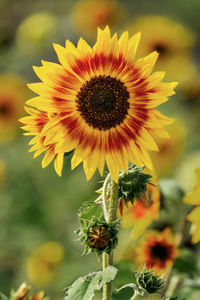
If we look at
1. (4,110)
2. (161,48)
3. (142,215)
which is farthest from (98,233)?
(161,48)

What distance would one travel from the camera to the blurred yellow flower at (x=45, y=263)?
350 cm

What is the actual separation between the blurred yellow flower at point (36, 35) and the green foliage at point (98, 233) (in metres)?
3.19

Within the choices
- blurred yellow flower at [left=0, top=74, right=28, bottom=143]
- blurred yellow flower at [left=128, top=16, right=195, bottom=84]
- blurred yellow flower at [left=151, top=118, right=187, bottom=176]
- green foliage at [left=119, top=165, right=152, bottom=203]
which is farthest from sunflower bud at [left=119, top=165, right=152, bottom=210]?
blurred yellow flower at [left=128, top=16, right=195, bottom=84]

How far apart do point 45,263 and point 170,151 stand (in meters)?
1.40

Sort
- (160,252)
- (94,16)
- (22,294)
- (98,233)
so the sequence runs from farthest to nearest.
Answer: (94,16)
(160,252)
(22,294)
(98,233)

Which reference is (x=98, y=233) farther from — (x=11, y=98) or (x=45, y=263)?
(x=11, y=98)

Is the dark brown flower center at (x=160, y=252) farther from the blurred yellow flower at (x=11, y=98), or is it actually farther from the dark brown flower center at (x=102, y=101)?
the blurred yellow flower at (x=11, y=98)

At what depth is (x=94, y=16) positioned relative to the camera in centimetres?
513

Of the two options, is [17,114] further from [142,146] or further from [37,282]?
[142,146]

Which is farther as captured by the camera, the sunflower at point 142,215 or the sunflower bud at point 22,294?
the sunflower at point 142,215

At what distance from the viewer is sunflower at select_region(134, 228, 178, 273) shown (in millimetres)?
2000

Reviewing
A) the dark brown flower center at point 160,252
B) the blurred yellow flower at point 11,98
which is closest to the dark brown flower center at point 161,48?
the blurred yellow flower at point 11,98

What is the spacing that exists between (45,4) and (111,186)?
664cm

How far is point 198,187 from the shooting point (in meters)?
1.78
